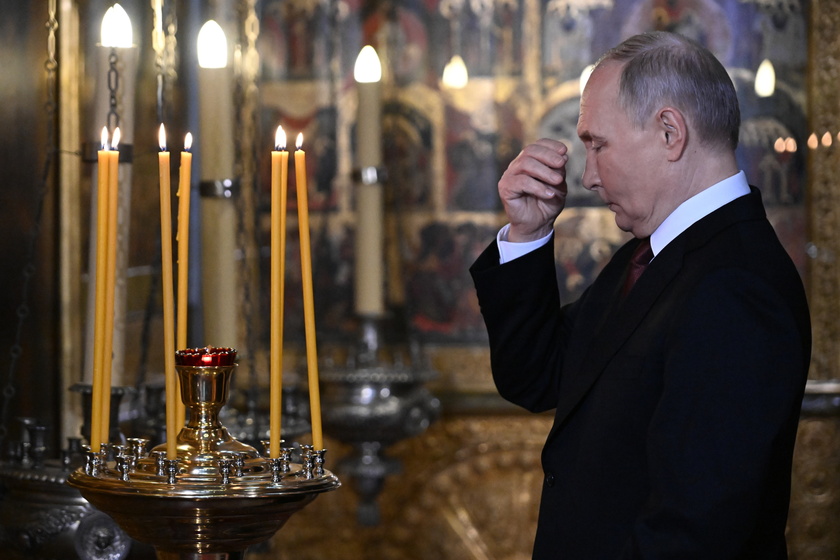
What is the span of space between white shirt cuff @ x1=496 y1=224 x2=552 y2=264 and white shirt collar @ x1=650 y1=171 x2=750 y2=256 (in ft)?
1.05

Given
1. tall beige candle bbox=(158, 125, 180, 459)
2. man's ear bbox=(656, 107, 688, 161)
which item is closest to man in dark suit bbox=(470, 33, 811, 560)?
man's ear bbox=(656, 107, 688, 161)

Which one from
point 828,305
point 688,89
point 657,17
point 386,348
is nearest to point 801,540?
point 828,305

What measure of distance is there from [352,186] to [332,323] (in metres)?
0.46

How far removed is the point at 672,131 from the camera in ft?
5.19

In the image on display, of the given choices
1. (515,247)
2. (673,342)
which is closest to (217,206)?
(515,247)

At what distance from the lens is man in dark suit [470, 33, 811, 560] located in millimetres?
1378

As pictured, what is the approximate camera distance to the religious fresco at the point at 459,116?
143 inches

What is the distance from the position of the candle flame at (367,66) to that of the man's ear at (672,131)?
1.37 metres

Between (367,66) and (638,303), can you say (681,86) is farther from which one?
(367,66)

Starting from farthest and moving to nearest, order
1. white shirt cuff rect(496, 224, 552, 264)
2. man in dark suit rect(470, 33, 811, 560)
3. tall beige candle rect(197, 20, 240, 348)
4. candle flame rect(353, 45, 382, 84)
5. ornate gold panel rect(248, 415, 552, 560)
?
ornate gold panel rect(248, 415, 552, 560)
candle flame rect(353, 45, 382, 84)
tall beige candle rect(197, 20, 240, 348)
white shirt cuff rect(496, 224, 552, 264)
man in dark suit rect(470, 33, 811, 560)

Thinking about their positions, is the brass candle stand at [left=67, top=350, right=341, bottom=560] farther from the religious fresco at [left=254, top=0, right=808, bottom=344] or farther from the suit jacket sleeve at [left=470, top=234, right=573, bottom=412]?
the religious fresco at [left=254, top=0, right=808, bottom=344]

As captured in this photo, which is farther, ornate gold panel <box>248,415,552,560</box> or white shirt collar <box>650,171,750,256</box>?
ornate gold panel <box>248,415,552,560</box>

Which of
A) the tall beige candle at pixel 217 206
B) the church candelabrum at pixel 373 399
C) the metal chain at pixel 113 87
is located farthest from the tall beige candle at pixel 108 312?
the church candelabrum at pixel 373 399

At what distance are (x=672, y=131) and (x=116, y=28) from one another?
84 cm
